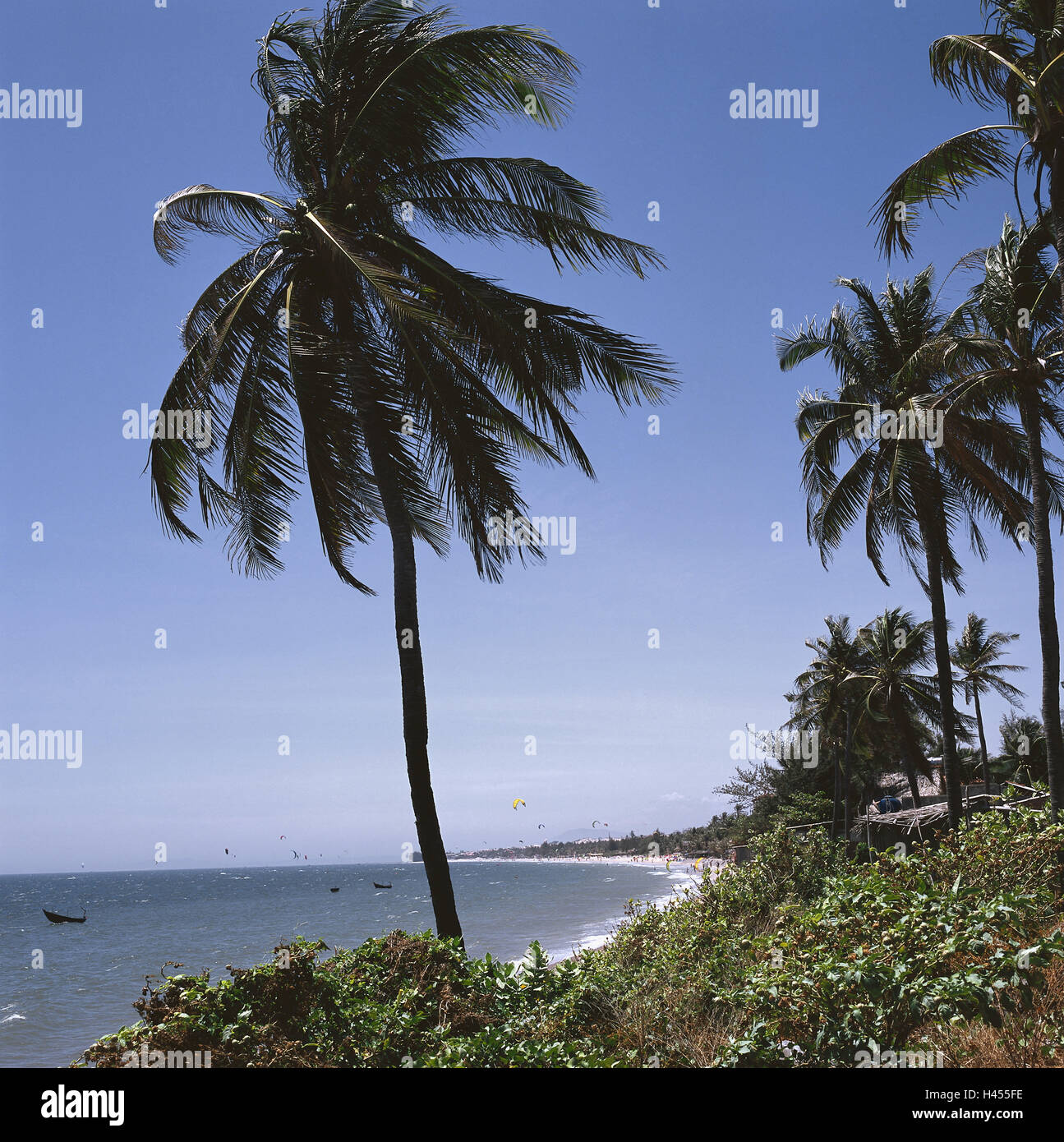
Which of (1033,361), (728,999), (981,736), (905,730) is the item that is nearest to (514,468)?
(728,999)

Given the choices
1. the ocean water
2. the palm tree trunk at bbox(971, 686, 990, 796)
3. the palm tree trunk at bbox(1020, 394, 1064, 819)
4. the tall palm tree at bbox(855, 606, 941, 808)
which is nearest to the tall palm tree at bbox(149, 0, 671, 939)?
the ocean water

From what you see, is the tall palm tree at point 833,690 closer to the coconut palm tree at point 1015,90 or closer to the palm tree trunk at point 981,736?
the palm tree trunk at point 981,736

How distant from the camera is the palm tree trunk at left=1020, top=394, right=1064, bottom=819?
47.2ft

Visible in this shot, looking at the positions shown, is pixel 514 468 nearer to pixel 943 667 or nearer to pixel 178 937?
pixel 943 667

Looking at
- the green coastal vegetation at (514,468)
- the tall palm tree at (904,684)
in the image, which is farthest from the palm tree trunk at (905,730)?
the green coastal vegetation at (514,468)

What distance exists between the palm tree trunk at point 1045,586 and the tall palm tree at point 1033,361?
14 mm

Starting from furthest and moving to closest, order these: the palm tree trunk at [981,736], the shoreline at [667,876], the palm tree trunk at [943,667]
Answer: the palm tree trunk at [981,736] < the palm tree trunk at [943,667] < the shoreline at [667,876]

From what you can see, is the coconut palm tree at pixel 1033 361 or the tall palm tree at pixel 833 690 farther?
the tall palm tree at pixel 833 690

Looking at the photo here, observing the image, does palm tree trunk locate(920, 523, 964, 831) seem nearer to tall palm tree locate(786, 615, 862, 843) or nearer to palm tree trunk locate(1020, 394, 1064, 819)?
palm tree trunk locate(1020, 394, 1064, 819)

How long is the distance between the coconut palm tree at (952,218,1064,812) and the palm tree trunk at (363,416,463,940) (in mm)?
10713

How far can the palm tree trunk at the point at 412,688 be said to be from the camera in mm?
8488
